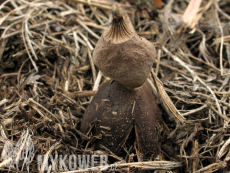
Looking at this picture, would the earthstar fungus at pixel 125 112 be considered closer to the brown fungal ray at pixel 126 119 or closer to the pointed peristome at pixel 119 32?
the brown fungal ray at pixel 126 119

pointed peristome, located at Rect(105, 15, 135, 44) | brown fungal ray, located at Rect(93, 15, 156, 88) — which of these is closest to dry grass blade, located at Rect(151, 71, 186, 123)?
brown fungal ray, located at Rect(93, 15, 156, 88)

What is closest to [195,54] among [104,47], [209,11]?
[209,11]

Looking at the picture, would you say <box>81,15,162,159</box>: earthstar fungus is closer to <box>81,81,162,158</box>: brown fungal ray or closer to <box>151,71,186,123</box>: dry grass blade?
<box>81,81,162,158</box>: brown fungal ray

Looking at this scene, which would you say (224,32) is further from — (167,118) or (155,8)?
(167,118)

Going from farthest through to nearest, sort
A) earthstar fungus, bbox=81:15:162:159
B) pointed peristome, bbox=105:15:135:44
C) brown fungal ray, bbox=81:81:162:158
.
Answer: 1. brown fungal ray, bbox=81:81:162:158
2. earthstar fungus, bbox=81:15:162:159
3. pointed peristome, bbox=105:15:135:44

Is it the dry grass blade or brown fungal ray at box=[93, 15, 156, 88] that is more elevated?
brown fungal ray at box=[93, 15, 156, 88]
